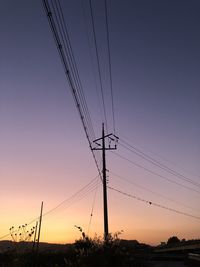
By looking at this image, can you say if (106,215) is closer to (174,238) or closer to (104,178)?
(104,178)

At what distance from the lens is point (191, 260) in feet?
123

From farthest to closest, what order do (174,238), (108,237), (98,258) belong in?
(174,238)
(108,237)
(98,258)

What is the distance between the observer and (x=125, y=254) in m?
20.8

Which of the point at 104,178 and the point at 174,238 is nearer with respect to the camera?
the point at 104,178

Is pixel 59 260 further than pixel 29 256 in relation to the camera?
Yes

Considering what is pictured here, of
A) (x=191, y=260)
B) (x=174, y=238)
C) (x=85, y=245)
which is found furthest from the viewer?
(x=174, y=238)

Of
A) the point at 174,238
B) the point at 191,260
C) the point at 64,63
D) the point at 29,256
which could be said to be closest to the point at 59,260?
the point at 29,256

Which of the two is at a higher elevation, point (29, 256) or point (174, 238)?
point (174, 238)

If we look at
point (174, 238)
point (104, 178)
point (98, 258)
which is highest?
point (174, 238)

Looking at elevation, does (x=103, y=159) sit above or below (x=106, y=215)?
above

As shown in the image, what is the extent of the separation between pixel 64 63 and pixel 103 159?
24102 millimetres

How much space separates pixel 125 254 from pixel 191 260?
61.7 ft

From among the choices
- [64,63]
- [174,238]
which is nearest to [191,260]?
[64,63]

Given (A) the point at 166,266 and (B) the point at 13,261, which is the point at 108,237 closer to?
(B) the point at 13,261
